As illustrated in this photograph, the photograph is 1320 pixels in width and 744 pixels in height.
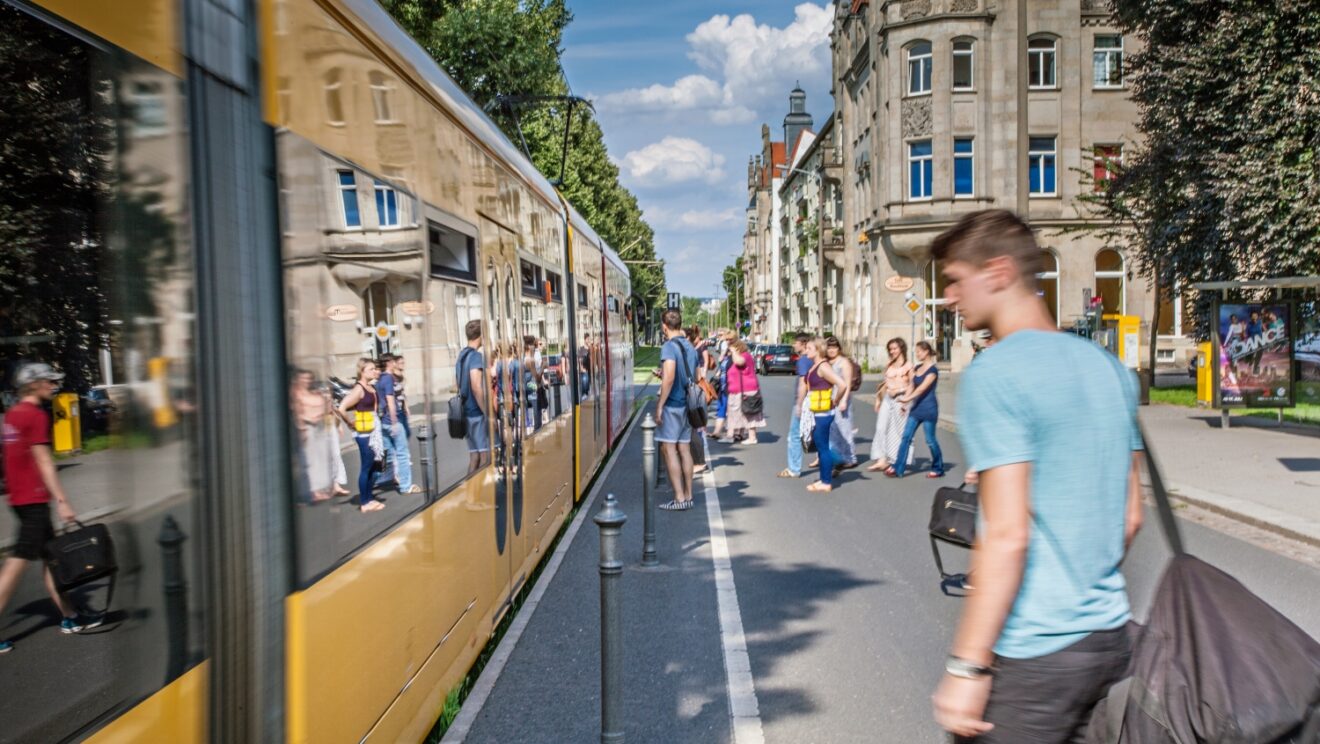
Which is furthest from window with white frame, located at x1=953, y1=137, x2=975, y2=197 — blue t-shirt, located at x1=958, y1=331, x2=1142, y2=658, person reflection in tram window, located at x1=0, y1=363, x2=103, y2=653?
person reflection in tram window, located at x1=0, y1=363, x2=103, y2=653

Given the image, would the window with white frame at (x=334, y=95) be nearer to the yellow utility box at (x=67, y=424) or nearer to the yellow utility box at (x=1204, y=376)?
the yellow utility box at (x=67, y=424)

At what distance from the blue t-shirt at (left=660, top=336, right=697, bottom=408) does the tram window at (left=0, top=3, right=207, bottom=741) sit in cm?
840

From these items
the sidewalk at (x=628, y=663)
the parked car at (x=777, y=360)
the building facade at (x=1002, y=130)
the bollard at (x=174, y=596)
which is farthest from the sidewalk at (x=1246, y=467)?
the parked car at (x=777, y=360)

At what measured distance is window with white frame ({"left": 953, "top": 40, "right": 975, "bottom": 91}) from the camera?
1645 inches

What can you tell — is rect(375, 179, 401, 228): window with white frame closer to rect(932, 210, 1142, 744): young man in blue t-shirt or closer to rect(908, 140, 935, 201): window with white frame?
rect(932, 210, 1142, 744): young man in blue t-shirt

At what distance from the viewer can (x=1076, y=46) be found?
1656 inches

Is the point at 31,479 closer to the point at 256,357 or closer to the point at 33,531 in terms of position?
the point at 33,531

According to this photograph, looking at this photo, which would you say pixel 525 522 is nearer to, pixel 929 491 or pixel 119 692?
pixel 119 692

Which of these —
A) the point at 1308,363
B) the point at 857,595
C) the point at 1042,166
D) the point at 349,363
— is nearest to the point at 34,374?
the point at 349,363

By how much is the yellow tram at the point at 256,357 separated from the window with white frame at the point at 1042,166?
40880 mm

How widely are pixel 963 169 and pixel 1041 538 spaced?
4168 centimetres

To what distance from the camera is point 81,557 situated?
2.02m

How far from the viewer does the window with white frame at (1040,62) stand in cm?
4216

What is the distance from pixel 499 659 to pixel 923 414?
8.45 meters
